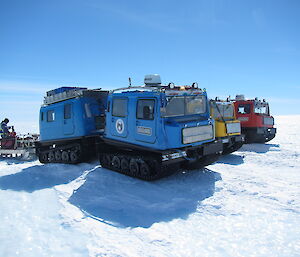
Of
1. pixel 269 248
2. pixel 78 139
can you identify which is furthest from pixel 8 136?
pixel 269 248

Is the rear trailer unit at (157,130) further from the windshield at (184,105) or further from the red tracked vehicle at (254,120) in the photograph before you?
the red tracked vehicle at (254,120)

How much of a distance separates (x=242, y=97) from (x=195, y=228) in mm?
11395

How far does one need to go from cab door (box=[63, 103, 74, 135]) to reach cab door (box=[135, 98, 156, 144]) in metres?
3.44

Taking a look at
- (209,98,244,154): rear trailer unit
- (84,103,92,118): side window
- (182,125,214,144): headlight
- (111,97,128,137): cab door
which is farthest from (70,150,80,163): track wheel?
(209,98,244,154): rear trailer unit

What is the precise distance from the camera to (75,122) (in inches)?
376

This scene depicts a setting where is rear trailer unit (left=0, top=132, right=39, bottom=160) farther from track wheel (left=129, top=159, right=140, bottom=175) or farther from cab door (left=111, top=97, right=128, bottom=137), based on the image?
track wheel (left=129, top=159, right=140, bottom=175)

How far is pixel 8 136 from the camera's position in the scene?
14477 millimetres

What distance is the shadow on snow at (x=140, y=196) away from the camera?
509 centimetres

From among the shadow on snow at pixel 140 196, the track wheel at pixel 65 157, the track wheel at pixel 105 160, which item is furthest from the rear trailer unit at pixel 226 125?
the track wheel at pixel 65 157

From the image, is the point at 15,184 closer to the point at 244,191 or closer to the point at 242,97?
the point at 244,191

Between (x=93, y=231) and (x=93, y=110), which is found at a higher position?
(x=93, y=110)

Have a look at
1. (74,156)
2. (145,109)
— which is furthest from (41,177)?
(145,109)

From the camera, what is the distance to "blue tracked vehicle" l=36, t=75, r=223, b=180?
6789 millimetres

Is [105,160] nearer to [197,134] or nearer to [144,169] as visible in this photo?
[144,169]
